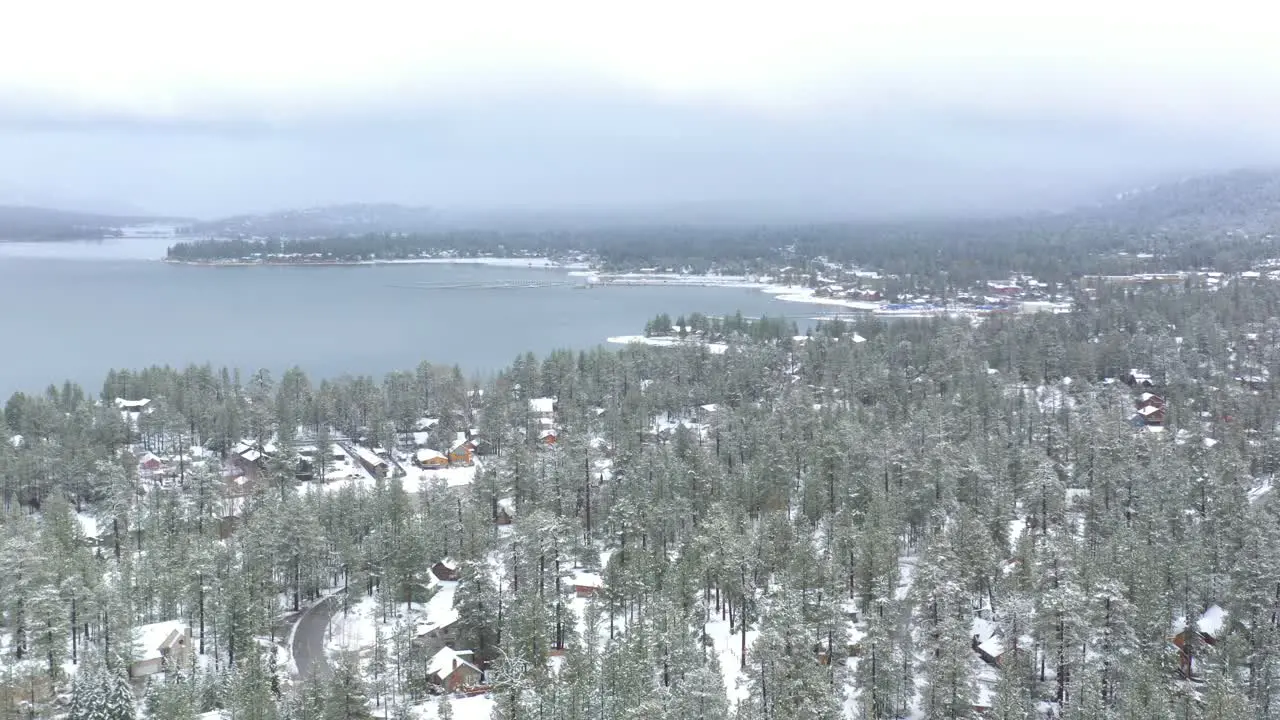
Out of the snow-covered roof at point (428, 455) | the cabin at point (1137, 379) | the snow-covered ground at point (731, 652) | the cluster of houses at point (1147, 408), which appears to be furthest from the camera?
the cabin at point (1137, 379)

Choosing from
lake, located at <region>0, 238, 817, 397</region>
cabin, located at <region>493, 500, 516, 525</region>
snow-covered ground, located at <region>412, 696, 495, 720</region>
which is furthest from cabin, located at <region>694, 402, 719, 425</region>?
snow-covered ground, located at <region>412, 696, 495, 720</region>

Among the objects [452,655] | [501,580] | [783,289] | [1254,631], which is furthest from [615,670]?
[783,289]

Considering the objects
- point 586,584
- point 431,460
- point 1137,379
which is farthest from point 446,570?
point 1137,379

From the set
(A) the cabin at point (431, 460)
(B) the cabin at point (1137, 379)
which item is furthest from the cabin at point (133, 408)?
(B) the cabin at point (1137, 379)

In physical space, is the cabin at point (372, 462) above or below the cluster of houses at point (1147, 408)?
below

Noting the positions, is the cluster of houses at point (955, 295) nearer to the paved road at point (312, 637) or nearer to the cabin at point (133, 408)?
the cabin at point (133, 408)

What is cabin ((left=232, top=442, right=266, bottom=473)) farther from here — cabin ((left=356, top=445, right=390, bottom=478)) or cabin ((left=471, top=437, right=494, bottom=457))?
cabin ((left=471, top=437, right=494, bottom=457))
